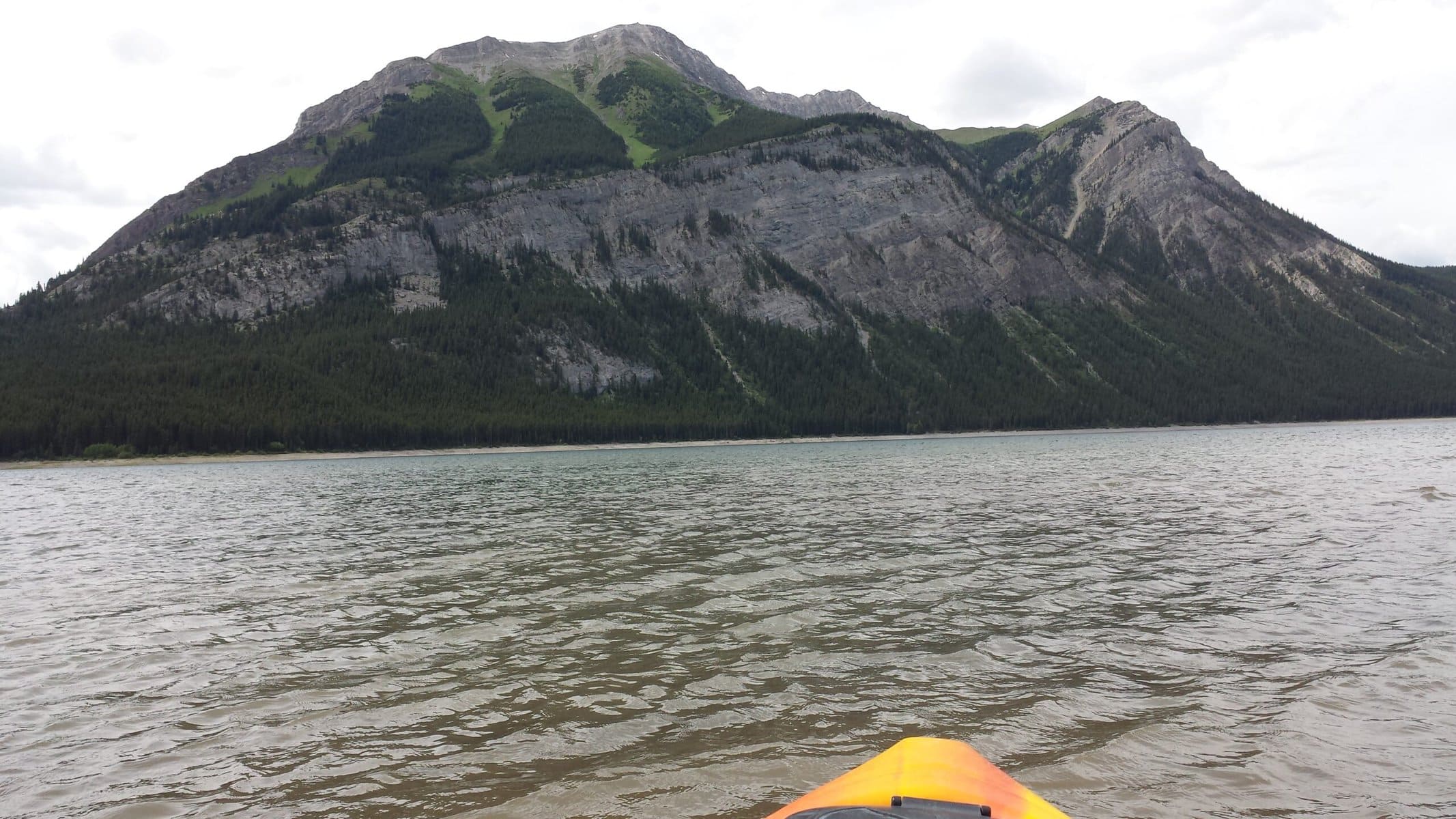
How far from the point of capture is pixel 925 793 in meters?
7.59

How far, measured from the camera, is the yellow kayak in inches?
285

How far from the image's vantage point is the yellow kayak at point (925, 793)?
23.8 ft

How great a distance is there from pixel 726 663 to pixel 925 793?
8.99 metres

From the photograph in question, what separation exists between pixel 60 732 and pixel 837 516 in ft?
106

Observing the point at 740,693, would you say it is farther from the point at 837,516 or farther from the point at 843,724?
the point at 837,516

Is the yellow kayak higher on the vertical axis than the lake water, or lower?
higher

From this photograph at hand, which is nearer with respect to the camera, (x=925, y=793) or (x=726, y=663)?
(x=925, y=793)

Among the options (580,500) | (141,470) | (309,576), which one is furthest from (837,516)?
(141,470)

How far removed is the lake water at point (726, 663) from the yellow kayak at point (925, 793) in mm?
2395

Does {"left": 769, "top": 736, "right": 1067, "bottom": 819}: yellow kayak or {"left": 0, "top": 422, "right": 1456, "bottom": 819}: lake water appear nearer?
{"left": 769, "top": 736, "right": 1067, "bottom": 819}: yellow kayak

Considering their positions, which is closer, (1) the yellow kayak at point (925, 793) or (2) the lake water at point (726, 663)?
(1) the yellow kayak at point (925, 793)

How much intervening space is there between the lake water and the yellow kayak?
7.86 ft

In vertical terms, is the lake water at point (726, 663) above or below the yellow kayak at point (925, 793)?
below

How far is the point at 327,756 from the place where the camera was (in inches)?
466
